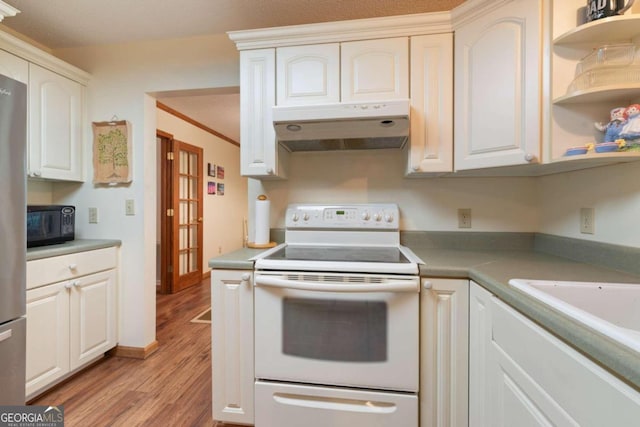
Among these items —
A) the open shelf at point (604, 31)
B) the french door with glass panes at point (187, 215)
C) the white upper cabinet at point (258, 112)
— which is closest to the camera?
the open shelf at point (604, 31)

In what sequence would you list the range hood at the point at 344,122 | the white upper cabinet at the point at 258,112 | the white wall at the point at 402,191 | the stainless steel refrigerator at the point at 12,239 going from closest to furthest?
1. the stainless steel refrigerator at the point at 12,239
2. the range hood at the point at 344,122
3. the white upper cabinet at the point at 258,112
4. the white wall at the point at 402,191

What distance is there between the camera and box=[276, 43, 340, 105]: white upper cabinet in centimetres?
155

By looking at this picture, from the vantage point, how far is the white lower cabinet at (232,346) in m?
1.36

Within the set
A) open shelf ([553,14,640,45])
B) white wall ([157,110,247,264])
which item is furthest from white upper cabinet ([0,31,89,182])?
open shelf ([553,14,640,45])

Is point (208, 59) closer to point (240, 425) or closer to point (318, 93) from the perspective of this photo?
→ point (318, 93)

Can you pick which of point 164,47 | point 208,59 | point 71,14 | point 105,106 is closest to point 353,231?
point 208,59

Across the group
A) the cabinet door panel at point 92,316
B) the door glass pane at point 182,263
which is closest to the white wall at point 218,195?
the door glass pane at point 182,263

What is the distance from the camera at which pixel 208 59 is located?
2033 millimetres

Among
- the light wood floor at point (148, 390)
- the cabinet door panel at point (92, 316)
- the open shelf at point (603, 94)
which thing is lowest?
the light wood floor at point (148, 390)

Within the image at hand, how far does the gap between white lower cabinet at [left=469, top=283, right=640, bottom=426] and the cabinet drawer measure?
2.26 metres

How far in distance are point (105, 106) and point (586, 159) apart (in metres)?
2.94

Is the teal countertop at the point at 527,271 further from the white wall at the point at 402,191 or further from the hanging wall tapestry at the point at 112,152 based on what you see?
the hanging wall tapestry at the point at 112,152

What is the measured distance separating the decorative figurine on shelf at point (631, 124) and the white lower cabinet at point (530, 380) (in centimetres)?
75

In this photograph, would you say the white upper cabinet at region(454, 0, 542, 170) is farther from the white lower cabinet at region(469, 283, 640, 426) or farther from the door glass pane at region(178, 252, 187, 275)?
the door glass pane at region(178, 252, 187, 275)
